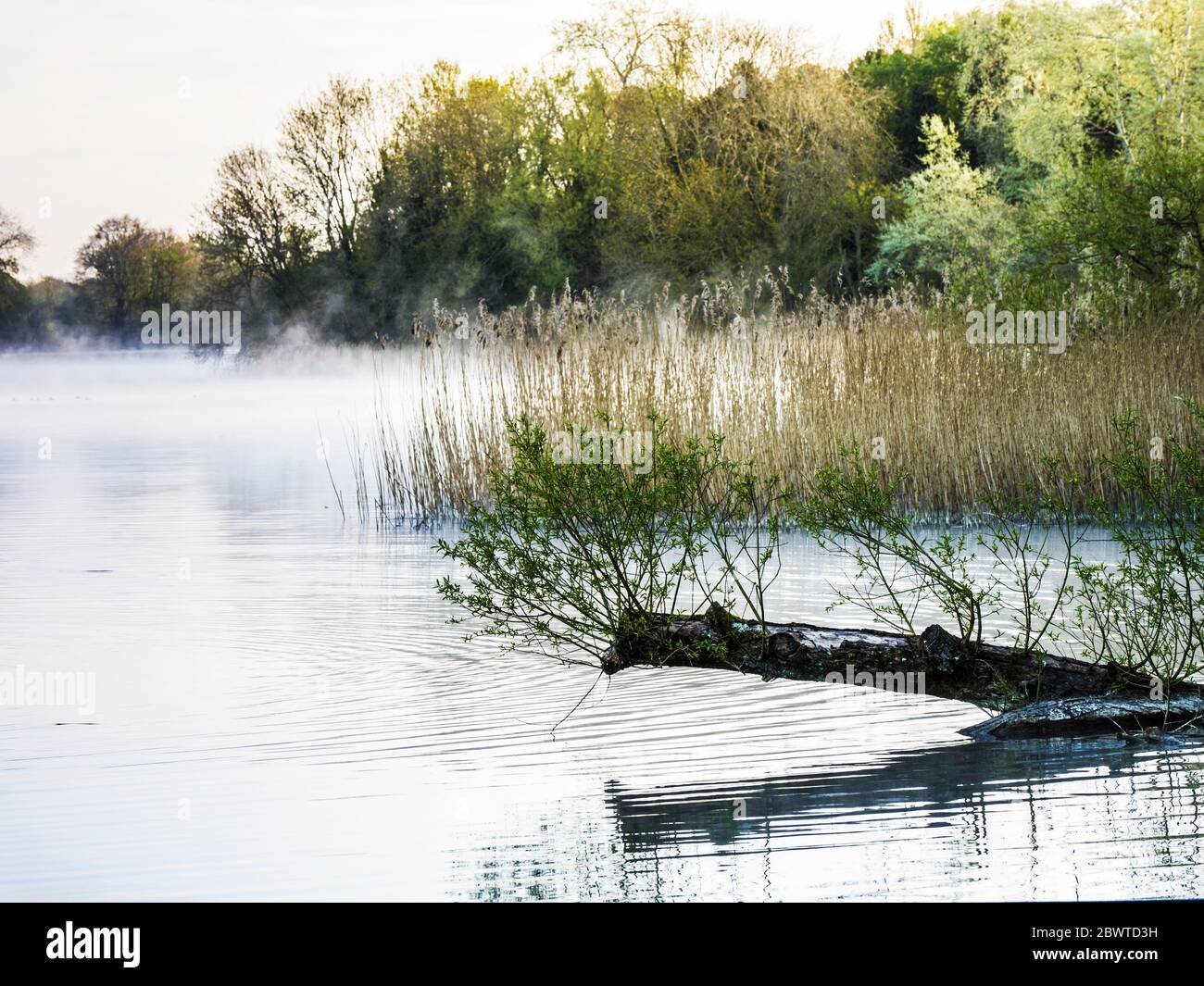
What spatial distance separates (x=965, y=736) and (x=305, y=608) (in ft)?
13.4

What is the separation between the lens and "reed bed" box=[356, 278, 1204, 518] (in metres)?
10.3

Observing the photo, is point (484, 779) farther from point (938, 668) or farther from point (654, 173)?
point (654, 173)

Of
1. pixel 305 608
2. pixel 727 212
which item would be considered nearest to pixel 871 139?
pixel 727 212

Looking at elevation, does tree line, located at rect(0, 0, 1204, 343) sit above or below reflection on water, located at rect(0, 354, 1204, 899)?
above

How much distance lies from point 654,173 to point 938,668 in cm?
2416

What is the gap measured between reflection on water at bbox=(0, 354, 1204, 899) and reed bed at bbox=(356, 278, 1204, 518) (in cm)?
257

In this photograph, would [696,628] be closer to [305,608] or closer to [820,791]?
[820,791]

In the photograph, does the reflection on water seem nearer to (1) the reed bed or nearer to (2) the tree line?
(1) the reed bed

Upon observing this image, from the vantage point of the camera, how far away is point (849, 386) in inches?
423

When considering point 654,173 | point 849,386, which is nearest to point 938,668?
point 849,386

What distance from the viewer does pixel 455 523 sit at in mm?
11766

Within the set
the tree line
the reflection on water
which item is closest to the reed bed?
the reflection on water

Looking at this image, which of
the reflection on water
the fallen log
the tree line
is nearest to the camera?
the reflection on water

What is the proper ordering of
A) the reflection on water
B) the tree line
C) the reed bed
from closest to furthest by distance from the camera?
the reflection on water < the reed bed < the tree line
